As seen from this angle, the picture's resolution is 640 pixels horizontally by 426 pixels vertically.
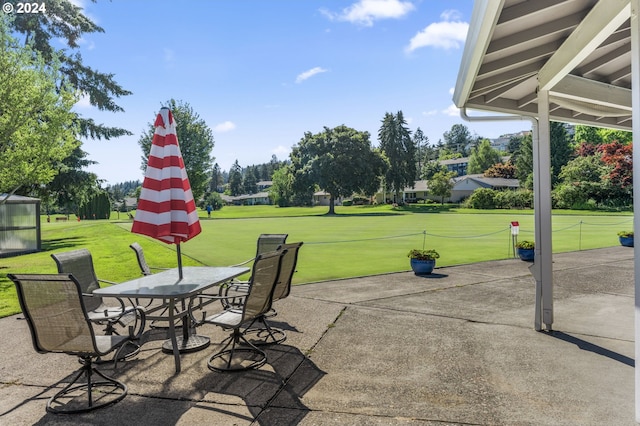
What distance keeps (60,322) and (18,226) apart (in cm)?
1638

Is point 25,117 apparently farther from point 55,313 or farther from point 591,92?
point 591,92

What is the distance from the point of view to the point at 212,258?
14.4 meters

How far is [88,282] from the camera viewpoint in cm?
550

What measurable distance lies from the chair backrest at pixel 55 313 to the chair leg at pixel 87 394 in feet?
0.96

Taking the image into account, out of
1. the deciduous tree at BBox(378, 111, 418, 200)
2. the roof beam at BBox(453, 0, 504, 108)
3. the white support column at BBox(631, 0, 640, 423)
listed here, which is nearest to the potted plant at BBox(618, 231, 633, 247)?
the roof beam at BBox(453, 0, 504, 108)

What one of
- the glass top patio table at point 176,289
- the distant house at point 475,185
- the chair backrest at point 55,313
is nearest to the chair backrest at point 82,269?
the glass top patio table at point 176,289

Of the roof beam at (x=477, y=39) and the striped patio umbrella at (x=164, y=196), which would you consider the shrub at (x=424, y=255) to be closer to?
the roof beam at (x=477, y=39)

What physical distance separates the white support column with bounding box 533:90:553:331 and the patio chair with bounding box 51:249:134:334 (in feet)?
16.9

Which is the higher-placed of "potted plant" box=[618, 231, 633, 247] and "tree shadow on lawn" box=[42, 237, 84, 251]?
"potted plant" box=[618, 231, 633, 247]

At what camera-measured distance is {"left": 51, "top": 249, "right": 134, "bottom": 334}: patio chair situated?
5.00 meters

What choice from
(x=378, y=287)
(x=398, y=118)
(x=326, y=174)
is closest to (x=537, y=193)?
(x=378, y=287)

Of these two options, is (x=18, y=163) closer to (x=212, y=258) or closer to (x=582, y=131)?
(x=212, y=258)

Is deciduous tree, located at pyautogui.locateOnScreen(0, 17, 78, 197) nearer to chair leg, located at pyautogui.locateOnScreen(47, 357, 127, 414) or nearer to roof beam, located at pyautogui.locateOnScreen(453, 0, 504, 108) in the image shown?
chair leg, located at pyautogui.locateOnScreen(47, 357, 127, 414)

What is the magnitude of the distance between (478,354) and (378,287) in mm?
3884
